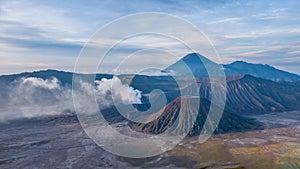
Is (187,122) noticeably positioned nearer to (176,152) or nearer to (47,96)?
(176,152)

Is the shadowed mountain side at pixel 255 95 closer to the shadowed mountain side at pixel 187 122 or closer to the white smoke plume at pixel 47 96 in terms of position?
the white smoke plume at pixel 47 96

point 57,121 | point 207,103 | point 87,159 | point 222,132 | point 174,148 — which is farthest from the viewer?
point 57,121

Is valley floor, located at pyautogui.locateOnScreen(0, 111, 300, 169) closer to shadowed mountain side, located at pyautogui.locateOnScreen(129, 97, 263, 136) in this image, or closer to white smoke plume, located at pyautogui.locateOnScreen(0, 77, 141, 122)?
shadowed mountain side, located at pyautogui.locateOnScreen(129, 97, 263, 136)

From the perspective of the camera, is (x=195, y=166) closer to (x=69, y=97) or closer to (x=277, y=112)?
Answer: (x=277, y=112)

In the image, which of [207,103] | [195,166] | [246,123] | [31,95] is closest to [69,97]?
[31,95]

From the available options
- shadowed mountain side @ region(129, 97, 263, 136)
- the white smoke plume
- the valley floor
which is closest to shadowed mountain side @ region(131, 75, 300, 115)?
the white smoke plume

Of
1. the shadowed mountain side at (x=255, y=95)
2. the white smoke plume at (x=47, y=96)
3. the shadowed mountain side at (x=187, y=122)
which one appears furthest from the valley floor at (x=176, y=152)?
the white smoke plume at (x=47, y=96)

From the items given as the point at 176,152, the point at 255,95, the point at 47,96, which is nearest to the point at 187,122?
the point at 176,152
